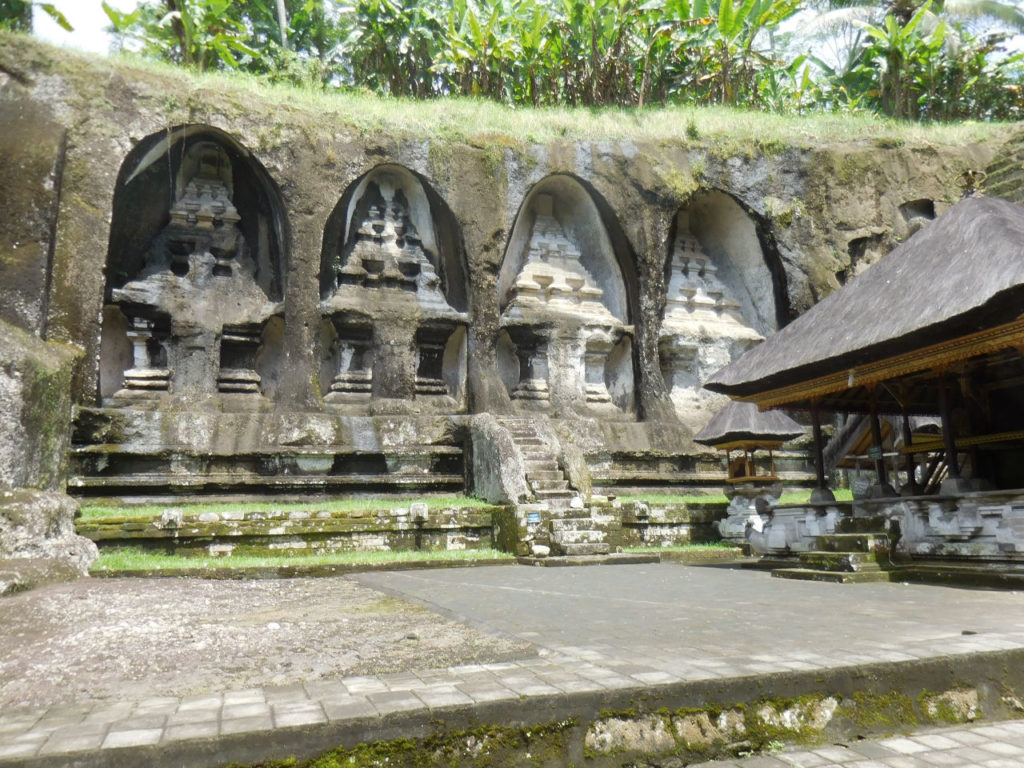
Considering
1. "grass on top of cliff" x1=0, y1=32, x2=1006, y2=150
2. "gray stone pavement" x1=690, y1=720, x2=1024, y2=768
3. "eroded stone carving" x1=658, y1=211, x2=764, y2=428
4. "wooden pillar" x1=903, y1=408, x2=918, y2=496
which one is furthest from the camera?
"eroded stone carving" x1=658, y1=211, x2=764, y2=428

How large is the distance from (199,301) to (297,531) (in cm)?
663

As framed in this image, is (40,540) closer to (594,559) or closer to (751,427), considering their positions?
(594,559)

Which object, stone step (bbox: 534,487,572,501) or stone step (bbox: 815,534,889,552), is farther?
stone step (bbox: 534,487,572,501)

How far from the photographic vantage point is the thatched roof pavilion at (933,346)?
289 inches

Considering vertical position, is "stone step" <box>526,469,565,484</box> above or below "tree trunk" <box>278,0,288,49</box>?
below

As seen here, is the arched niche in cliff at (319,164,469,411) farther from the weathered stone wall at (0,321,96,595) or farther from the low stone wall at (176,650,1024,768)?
the low stone wall at (176,650,1024,768)

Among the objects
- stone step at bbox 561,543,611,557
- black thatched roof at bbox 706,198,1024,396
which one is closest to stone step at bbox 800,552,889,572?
black thatched roof at bbox 706,198,1024,396

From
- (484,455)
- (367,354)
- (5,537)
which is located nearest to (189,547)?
(5,537)

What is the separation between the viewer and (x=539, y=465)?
12.4m

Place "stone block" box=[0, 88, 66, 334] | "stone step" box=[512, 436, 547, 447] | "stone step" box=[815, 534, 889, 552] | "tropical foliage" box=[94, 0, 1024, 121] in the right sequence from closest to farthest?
"stone step" box=[815, 534, 889, 552], "stone block" box=[0, 88, 66, 334], "stone step" box=[512, 436, 547, 447], "tropical foliage" box=[94, 0, 1024, 121]

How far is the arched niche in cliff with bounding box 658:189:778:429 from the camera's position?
59.8 feet

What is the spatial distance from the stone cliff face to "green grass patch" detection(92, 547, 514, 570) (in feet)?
10.8

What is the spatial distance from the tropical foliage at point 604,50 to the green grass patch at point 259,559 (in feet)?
48.4

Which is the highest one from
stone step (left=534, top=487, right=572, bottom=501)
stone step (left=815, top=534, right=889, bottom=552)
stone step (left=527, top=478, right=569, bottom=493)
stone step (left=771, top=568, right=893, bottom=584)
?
stone step (left=527, top=478, right=569, bottom=493)
